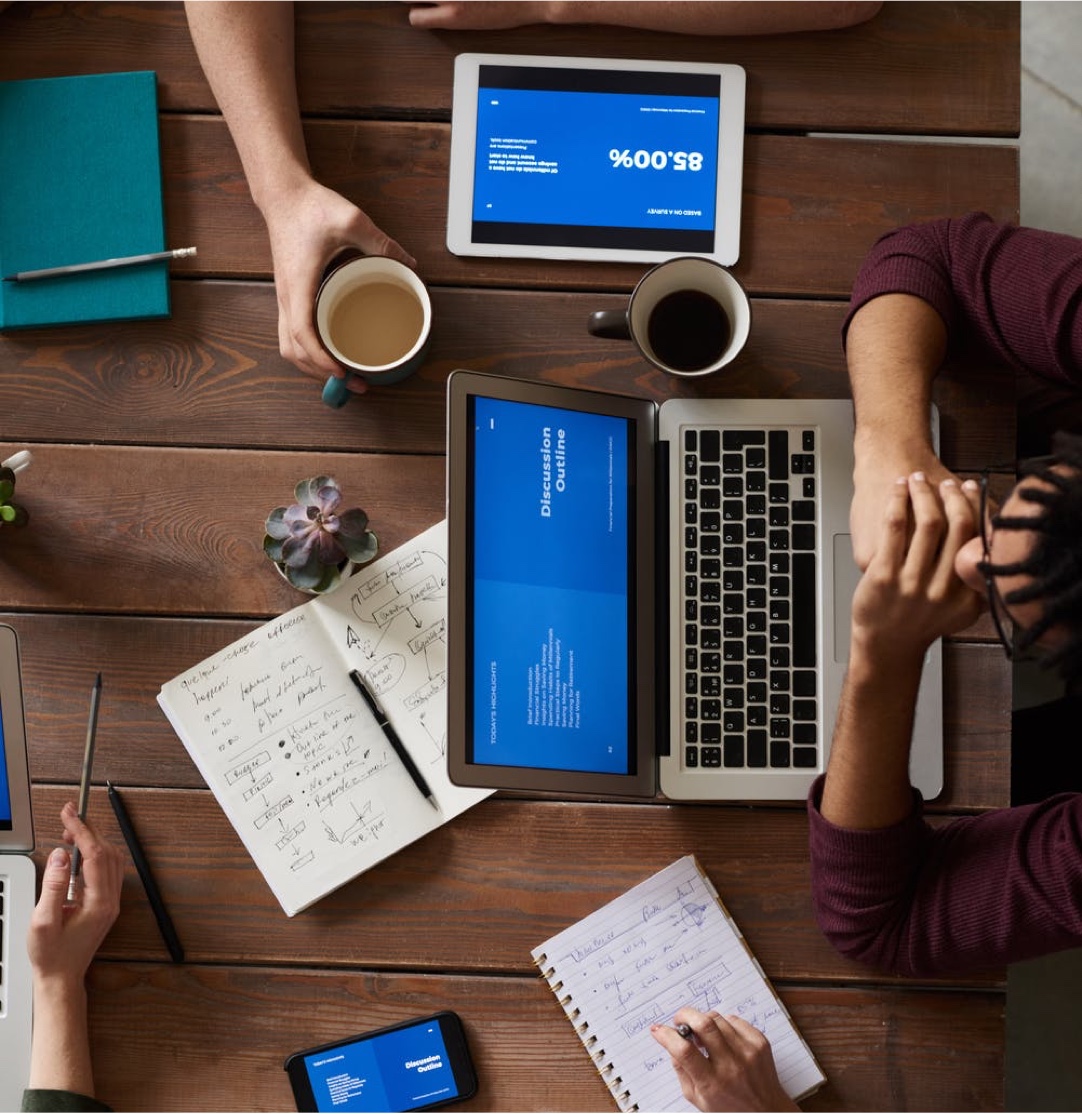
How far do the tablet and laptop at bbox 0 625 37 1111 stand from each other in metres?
0.66

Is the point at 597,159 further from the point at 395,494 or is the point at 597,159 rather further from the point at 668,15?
the point at 395,494

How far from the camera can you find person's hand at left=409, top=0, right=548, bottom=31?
3.73ft

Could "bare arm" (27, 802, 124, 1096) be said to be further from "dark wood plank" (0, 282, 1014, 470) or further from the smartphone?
"dark wood plank" (0, 282, 1014, 470)

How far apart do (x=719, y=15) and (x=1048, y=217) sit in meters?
0.91

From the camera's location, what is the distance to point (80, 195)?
1157 millimetres

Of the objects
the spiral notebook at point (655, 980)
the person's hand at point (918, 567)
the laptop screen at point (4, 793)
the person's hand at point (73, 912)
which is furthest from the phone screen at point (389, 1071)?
the person's hand at point (918, 567)

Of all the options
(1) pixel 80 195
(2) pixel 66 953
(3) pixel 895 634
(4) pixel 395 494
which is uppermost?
(1) pixel 80 195

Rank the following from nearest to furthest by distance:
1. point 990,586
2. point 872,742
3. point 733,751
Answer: point 990,586
point 872,742
point 733,751

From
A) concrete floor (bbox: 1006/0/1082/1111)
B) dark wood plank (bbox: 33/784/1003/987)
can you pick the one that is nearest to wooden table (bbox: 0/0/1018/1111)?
dark wood plank (bbox: 33/784/1003/987)

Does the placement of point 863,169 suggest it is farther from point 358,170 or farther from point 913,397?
point 358,170

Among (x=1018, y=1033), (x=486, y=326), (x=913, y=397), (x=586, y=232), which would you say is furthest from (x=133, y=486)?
(x=1018, y=1033)

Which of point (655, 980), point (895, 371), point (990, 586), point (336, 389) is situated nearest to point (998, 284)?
point (895, 371)

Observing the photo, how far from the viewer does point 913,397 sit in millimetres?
1038

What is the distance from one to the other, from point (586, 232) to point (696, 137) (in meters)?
0.16
